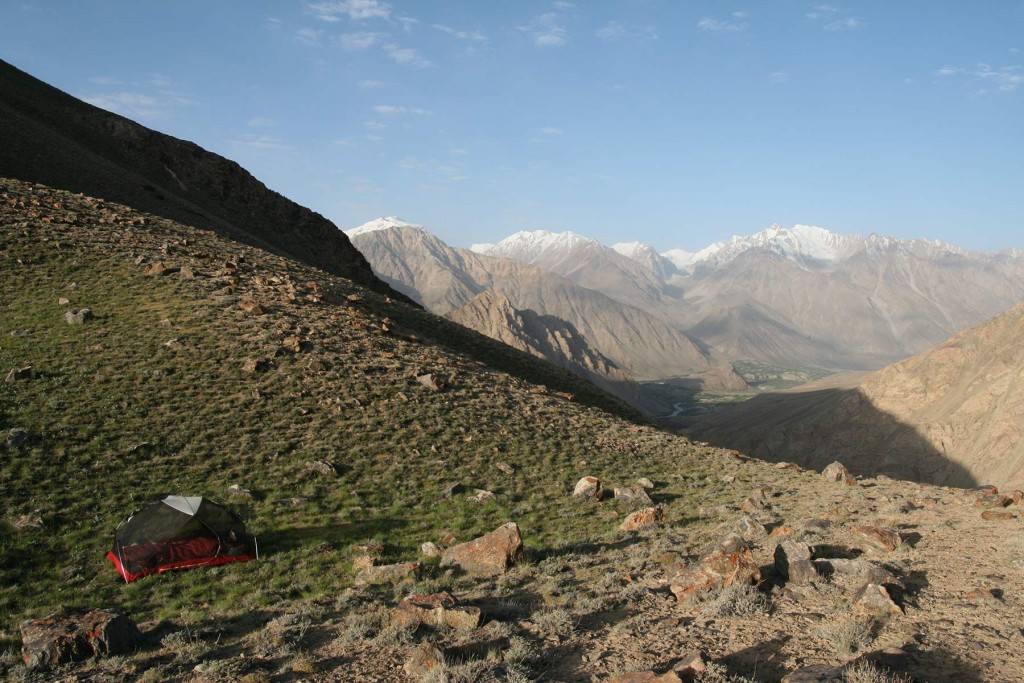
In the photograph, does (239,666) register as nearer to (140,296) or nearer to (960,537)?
(960,537)

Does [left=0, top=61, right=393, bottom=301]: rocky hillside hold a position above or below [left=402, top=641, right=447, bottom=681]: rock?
above

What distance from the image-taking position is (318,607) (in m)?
10.9

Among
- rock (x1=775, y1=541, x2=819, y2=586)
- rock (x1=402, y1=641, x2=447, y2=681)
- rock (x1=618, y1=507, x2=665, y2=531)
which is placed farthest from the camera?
rock (x1=618, y1=507, x2=665, y2=531)

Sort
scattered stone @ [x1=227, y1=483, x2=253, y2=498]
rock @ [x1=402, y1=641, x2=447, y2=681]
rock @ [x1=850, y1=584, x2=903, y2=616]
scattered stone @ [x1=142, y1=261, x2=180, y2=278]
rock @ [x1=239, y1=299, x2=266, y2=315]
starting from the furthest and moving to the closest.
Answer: scattered stone @ [x1=142, y1=261, x2=180, y2=278], rock @ [x1=239, y1=299, x2=266, y2=315], scattered stone @ [x1=227, y1=483, x2=253, y2=498], rock @ [x1=850, y1=584, x2=903, y2=616], rock @ [x1=402, y1=641, x2=447, y2=681]

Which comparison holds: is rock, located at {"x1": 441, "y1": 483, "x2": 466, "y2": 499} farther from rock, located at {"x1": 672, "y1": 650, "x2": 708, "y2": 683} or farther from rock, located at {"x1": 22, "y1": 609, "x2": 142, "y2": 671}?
rock, located at {"x1": 672, "y1": 650, "x2": 708, "y2": 683}

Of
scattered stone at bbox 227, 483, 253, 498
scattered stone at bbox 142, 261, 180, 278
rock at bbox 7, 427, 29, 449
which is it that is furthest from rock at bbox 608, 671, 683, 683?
scattered stone at bbox 142, 261, 180, 278

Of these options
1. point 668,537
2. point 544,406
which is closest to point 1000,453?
point 544,406

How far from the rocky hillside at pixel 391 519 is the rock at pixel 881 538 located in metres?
0.15

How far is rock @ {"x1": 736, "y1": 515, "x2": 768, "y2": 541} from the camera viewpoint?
15288mm

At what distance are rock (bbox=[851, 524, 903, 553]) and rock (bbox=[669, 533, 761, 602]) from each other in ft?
15.5

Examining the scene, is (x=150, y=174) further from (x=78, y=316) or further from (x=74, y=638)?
(x=74, y=638)

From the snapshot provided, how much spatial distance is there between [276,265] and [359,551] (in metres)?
28.8

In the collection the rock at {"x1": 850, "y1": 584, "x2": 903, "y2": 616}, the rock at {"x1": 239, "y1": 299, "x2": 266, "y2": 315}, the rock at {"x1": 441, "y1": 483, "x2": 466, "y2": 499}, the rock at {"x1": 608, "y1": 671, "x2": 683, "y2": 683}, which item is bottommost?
the rock at {"x1": 441, "y1": 483, "x2": 466, "y2": 499}

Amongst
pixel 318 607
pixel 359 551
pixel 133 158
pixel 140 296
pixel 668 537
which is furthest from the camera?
pixel 133 158
